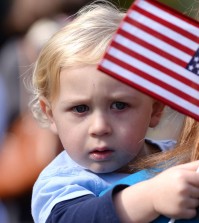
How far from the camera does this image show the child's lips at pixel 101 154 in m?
2.19

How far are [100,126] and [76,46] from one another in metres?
0.26

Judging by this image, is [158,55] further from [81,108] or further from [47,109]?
[47,109]

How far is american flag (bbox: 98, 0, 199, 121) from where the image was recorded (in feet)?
6.30

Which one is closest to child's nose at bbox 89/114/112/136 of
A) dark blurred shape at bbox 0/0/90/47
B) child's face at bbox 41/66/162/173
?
child's face at bbox 41/66/162/173

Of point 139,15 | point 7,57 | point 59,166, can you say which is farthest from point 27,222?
point 139,15

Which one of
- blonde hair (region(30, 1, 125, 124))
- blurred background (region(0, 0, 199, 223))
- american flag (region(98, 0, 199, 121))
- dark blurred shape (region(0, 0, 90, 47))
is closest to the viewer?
american flag (region(98, 0, 199, 121))

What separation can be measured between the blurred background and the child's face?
1.71 metres

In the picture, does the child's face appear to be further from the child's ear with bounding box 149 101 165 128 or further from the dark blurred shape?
the dark blurred shape

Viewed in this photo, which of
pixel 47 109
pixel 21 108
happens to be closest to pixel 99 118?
pixel 47 109

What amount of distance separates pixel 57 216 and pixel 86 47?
435 mm

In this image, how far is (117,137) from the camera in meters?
2.17

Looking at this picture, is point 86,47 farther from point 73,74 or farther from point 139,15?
point 139,15

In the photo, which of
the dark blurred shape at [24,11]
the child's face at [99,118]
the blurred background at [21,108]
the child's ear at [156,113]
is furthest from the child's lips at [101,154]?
the dark blurred shape at [24,11]

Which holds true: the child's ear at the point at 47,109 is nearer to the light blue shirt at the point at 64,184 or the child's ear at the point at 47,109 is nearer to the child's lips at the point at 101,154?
the light blue shirt at the point at 64,184
